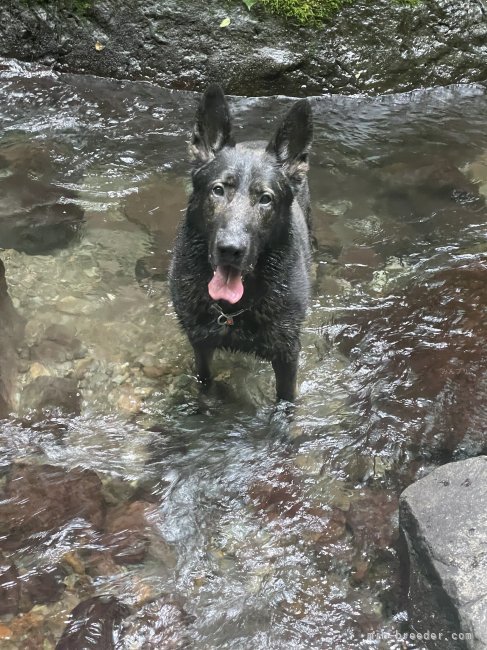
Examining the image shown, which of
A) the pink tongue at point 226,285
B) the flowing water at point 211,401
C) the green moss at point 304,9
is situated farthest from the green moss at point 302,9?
the pink tongue at point 226,285

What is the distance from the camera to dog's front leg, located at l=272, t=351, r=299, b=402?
15.6ft

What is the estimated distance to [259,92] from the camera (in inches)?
372

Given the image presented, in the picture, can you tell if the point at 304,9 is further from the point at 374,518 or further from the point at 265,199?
the point at 374,518

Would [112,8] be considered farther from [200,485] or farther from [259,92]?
[200,485]

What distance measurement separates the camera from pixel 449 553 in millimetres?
3305

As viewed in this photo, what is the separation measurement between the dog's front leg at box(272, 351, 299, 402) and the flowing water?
0.17m

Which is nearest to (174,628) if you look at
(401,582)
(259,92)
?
(401,582)

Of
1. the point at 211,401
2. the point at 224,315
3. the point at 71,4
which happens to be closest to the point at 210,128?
the point at 224,315

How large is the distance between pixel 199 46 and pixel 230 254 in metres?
6.86

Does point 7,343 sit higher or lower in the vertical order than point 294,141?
lower

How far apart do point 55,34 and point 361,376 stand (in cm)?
761

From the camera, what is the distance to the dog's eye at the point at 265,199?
4113mm

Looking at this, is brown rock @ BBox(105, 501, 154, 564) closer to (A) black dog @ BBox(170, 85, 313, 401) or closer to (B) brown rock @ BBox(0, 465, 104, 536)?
(B) brown rock @ BBox(0, 465, 104, 536)

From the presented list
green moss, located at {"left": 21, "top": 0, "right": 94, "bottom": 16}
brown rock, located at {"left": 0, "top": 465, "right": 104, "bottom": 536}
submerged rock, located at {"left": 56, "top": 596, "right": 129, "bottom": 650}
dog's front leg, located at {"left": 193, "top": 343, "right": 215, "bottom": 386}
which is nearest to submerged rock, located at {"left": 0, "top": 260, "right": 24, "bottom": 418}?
brown rock, located at {"left": 0, "top": 465, "right": 104, "bottom": 536}
